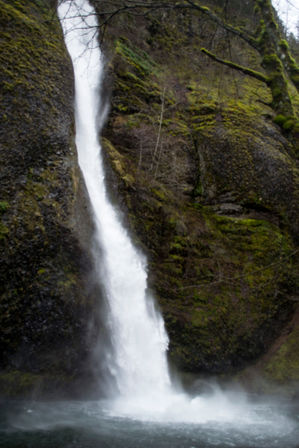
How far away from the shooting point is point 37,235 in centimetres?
563

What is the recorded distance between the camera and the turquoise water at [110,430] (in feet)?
13.1

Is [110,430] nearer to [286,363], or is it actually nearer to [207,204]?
[286,363]

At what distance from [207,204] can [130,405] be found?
5530 millimetres

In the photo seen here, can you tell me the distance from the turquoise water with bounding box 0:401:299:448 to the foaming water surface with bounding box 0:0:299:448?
12 mm

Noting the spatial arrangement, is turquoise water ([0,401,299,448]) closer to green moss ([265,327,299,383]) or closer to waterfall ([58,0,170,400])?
waterfall ([58,0,170,400])

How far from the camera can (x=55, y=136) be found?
673cm

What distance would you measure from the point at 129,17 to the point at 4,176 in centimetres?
1121

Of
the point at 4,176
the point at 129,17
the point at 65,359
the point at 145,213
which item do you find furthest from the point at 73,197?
the point at 129,17

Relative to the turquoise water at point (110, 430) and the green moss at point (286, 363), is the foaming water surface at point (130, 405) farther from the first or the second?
the green moss at point (286, 363)

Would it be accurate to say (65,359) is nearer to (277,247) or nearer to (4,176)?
(4,176)

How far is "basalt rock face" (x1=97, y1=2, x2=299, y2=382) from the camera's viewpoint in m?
7.49

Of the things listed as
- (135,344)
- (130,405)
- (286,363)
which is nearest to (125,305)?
(135,344)

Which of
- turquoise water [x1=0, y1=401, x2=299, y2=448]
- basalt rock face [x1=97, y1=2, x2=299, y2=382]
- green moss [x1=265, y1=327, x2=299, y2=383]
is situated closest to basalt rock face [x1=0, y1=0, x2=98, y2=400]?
turquoise water [x1=0, y1=401, x2=299, y2=448]

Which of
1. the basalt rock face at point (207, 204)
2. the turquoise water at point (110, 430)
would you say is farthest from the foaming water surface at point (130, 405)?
the basalt rock face at point (207, 204)
